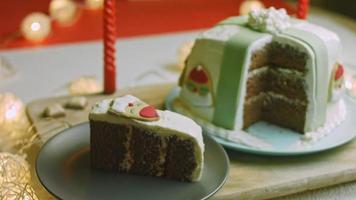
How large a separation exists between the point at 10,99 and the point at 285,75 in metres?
0.59

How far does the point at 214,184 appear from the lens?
1047 mm

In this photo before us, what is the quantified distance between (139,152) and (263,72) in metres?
0.36

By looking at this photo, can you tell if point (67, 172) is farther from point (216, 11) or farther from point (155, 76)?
point (216, 11)

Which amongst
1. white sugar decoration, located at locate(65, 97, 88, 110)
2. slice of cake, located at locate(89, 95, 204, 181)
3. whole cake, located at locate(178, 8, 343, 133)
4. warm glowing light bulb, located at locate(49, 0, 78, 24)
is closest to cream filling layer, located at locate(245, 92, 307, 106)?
whole cake, located at locate(178, 8, 343, 133)

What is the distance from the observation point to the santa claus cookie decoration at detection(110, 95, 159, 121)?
1055mm

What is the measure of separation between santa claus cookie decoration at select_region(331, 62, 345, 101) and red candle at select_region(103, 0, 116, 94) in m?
0.50

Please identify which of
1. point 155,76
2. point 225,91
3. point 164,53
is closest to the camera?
point 225,91

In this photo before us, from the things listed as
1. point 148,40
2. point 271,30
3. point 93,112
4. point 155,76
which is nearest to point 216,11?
point 148,40

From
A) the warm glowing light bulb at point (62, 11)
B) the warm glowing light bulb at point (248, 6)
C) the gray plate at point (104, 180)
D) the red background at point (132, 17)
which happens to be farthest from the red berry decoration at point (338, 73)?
the warm glowing light bulb at point (62, 11)

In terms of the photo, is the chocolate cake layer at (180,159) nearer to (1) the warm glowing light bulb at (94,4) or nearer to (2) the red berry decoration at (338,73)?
(2) the red berry decoration at (338,73)

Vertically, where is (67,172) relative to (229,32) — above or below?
below

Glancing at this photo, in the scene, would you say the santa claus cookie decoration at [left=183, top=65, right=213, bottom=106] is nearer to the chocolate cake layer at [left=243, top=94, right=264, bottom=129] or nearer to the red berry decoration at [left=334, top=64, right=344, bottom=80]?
the chocolate cake layer at [left=243, top=94, right=264, bottom=129]

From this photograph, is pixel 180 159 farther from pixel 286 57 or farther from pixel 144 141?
pixel 286 57

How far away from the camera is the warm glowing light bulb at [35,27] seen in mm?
2014
